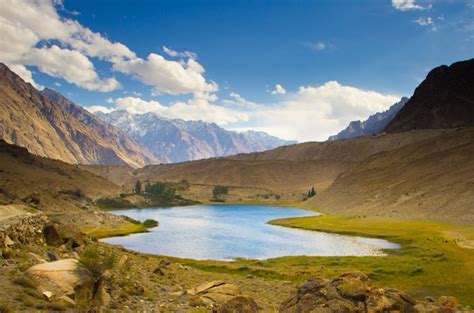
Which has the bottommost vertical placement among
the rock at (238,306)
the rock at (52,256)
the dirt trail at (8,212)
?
the rock at (238,306)

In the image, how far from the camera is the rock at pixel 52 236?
31.2 meters

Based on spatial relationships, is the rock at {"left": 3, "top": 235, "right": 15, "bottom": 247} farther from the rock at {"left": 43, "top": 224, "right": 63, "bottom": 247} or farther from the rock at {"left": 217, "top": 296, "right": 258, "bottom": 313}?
the rock at {"left": 217, "top": 296, "right": 258, "bottom": 313}

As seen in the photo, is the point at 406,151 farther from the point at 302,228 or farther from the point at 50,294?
the point at 50,294

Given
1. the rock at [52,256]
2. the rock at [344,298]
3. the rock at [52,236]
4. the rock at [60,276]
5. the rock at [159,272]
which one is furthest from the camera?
the rock at [159,272]

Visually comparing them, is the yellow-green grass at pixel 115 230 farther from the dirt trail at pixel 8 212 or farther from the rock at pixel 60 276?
the rock at pixel 60 276

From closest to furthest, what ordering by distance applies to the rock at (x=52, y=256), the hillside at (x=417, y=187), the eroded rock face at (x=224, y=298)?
the eroded rock face at (x=224, y=298) < the rock at (x=52, y=256) < the hillside at (x=417, y=187)

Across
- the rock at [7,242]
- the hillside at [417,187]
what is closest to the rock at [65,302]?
the rock at [7,242]

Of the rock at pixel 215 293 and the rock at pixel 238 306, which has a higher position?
the rock at pixel 238 306

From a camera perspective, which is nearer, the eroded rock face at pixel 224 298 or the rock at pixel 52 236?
the eroded rock face at pixel 224 298

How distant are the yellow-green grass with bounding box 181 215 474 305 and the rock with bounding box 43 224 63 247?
2037 centimetres

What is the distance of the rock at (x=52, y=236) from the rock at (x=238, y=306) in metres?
15.3

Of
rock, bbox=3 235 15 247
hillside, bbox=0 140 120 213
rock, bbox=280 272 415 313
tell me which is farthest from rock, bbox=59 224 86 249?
hillside, bbox=0 140 120 213

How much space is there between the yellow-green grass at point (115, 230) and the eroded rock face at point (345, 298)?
212 feet

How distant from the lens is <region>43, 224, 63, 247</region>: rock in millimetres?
31234
